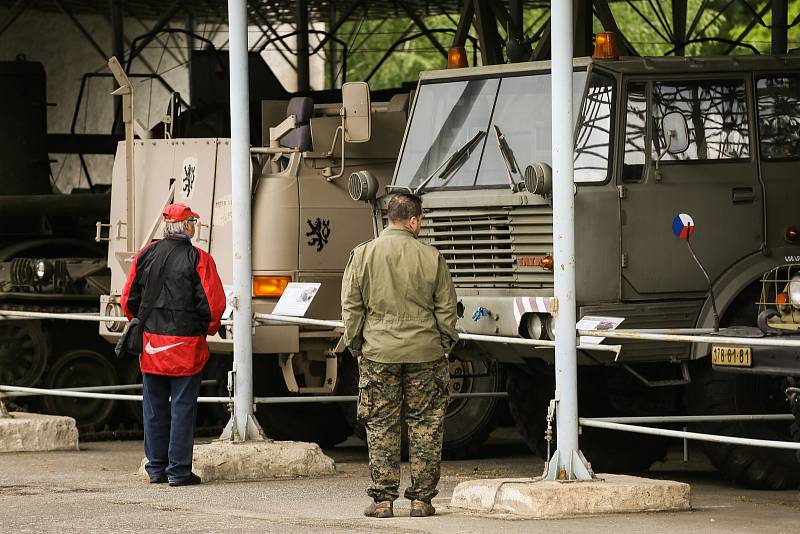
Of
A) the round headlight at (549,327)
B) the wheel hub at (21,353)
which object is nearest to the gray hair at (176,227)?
the round headlight at (549,327)

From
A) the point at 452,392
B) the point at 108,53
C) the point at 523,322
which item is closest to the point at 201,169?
the point at 452,392

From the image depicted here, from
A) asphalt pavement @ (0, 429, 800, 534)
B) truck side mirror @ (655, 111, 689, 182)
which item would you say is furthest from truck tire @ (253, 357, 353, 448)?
truck side mirror @ (655, 111, 689, 182)

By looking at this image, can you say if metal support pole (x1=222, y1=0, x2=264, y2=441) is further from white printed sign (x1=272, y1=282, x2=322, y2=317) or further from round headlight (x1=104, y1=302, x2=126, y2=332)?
round headlight (x1=104, y1=302, x2=126, y2=332)

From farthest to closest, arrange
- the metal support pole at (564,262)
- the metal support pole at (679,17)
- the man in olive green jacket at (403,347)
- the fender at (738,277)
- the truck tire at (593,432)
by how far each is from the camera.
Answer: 1. the metal support pole at (679,17)
2. the truck tire at (593,432)
3. the fender at (738,277)
4. the metal support pole at (564,262)
5. the man in olive green jacket at (403,347)

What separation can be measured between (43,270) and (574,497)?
8311 mm

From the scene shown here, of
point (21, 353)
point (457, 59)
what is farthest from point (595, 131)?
point (21, 353)

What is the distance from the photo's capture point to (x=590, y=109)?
11500 millimetres

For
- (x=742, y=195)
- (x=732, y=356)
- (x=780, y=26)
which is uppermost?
(x=780, y=26)

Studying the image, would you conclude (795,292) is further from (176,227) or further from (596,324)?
(176,227)

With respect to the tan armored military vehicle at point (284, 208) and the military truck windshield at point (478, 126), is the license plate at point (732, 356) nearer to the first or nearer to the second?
the military truck windshield at point (478, 126)

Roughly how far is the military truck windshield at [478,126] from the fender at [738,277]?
1.38m

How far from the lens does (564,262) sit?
9578mm

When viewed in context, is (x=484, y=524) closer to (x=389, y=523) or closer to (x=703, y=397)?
(x=389, y=523)

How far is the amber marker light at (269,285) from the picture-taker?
13.2 meters
